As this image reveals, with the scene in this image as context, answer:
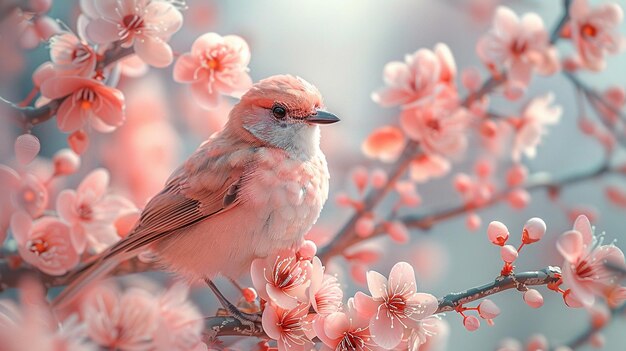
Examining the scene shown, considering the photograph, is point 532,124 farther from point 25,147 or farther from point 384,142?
point 25,147

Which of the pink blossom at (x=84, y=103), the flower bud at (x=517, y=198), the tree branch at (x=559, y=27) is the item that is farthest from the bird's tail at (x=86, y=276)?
the tree branch at (x=559, y=27)

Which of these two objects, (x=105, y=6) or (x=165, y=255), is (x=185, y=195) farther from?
(x=105, y=6)

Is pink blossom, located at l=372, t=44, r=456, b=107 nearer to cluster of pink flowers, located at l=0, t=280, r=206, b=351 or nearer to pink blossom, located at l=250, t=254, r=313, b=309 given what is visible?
pink blossom, located at l=250, t=254, r=313, b=309

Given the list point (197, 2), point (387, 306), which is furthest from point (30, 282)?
point (197, 2)

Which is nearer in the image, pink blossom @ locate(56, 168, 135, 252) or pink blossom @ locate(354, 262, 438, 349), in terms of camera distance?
pink blossom @ locate(354, 262, 438, 349)

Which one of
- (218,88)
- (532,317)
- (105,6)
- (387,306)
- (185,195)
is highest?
(105,6)

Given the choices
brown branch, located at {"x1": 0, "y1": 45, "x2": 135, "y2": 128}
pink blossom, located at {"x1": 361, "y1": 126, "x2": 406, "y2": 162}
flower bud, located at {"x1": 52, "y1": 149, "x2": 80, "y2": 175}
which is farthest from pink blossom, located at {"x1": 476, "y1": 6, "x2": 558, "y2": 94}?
flower bud, located at {"x1": 52, "y1": 149, "x2": 80, "y2": 175}
